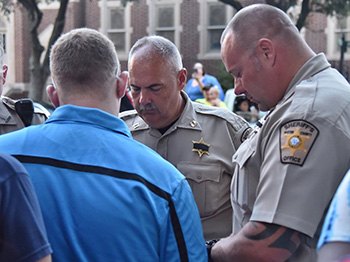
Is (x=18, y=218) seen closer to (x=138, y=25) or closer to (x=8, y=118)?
(x=8, y=118)

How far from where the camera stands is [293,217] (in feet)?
5.97

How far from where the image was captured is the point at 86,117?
5.75ft

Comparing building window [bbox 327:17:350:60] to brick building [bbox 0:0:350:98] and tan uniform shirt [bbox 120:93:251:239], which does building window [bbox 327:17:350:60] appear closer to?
brick building [bbox 0:0:350:98]

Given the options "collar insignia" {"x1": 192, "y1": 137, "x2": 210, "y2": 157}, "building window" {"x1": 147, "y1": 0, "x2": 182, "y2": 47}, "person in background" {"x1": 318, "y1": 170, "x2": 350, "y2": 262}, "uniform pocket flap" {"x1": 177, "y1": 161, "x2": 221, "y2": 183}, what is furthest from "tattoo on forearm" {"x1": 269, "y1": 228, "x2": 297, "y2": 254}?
"building window" {"x1": 147, "y1": 0, "x2": 182, "y2": 47}

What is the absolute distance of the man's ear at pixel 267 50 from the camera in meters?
2.08

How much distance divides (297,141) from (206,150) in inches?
43.5

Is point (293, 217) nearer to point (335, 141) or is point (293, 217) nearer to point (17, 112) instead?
point (335, 141)

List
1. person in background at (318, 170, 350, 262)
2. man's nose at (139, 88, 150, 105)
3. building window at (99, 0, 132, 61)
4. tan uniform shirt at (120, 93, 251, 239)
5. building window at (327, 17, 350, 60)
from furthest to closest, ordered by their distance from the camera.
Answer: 1. building window at (99, 0, 132, 61)
2. building window at (327, 17, 350, 60)
3. man's nose at (139, 88, 150, 105)
4. tan uniform shirt at (120, 93, 251, 239)
5. person in background at (318, 170, 350, 262)

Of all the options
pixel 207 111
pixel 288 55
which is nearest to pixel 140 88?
pixel 207 111

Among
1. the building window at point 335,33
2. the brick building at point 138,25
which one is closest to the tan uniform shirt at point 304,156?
the building window at point 335,33

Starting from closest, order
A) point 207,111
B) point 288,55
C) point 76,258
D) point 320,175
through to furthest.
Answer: point 76,258, point 320,175, point 288,55, point 207,111

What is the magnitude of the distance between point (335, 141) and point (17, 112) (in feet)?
7.06

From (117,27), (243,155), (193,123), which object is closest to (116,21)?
(117,27)

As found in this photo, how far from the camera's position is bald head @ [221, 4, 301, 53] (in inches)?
83.3
